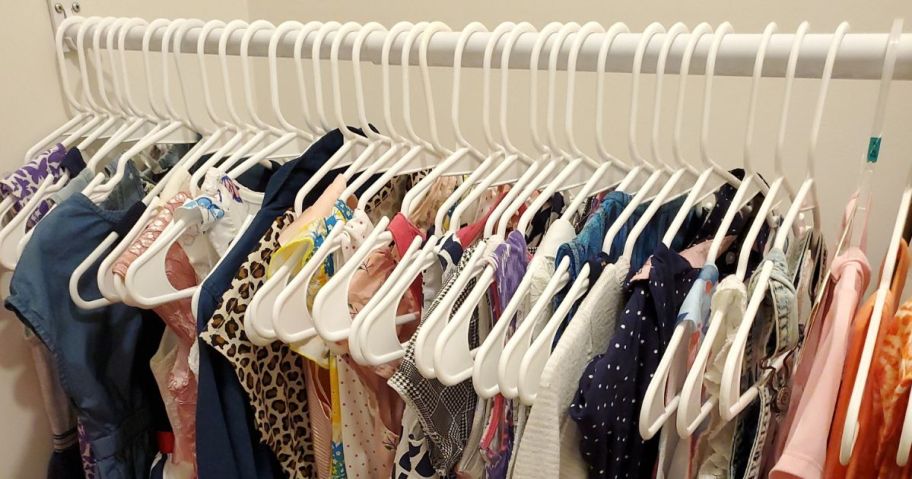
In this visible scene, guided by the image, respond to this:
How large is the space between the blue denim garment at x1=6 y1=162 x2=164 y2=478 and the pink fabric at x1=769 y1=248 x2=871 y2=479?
0.81m

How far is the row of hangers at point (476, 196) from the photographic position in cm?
61

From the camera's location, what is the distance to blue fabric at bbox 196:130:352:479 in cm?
76

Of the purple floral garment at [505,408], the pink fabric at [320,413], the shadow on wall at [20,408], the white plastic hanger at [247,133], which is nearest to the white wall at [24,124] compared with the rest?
the shadow on wall at [20,408]

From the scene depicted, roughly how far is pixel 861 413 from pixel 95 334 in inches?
34.9

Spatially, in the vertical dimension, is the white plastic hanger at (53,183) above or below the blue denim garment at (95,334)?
above

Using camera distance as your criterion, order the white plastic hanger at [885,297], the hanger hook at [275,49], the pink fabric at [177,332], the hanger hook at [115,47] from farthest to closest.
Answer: the hanger hook at [115,47] → the hanger hook at [275,49] → the pink fabric at [177,332] → the white plastic hanger at [885,297]

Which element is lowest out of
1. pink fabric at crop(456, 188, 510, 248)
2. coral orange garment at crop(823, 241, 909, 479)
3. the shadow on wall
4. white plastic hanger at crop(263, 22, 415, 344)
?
the shadow on wall

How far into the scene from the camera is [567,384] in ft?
2.03

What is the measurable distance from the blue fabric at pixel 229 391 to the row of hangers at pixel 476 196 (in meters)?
0.06

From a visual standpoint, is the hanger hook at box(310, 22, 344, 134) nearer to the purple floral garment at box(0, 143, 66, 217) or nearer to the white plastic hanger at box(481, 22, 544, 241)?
the white plastic hanger at box(481, 22, 544, 241)

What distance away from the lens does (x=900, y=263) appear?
2.00ft

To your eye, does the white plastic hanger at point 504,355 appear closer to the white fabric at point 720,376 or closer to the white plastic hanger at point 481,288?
the white plastic hanger at point 481,288

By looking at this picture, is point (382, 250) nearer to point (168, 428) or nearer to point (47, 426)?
point (168, 428)

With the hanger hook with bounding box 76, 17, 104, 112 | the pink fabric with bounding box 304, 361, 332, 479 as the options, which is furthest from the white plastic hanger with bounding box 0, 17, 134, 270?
the pink fabric with bounding box 304, 361, 332, 479
